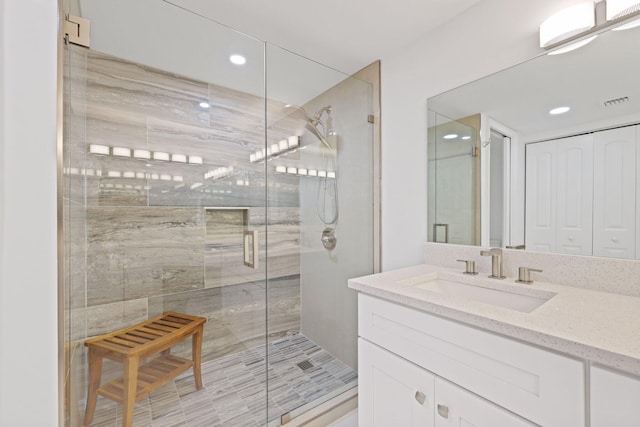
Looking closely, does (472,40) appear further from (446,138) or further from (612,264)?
A: (612,264)

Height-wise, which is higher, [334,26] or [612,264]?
[334,26]

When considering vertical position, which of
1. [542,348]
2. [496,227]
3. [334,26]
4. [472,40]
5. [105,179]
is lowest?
[542,348]

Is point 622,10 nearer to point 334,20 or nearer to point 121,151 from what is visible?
point 334,20

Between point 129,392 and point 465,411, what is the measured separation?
1544mm

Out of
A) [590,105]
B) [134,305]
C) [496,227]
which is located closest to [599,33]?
[590,105]

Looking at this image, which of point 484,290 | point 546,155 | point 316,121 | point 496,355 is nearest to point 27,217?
point 496,355

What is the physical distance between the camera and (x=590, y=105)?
1128 millimetres

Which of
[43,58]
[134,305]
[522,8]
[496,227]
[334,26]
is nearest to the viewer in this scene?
[43,58]

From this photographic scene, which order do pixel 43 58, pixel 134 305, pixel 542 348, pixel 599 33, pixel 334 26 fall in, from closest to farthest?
pixel 43 58
pixel 542 348
pixel 599 33
pixel 334 26
pixel 134 305

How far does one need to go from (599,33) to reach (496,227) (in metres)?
0.83

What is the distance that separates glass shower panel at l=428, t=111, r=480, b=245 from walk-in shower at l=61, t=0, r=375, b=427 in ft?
1.59

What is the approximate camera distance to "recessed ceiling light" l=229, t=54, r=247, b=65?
165 cm

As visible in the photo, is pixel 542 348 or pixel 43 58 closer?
pixel 43 58

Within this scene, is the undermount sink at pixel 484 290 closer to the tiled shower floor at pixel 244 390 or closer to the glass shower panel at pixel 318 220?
the glass shower panel at pixel 318 220
